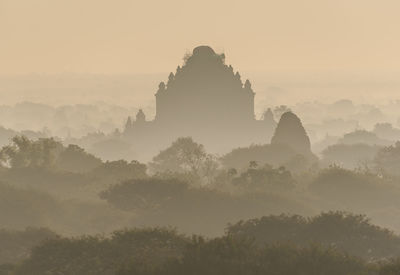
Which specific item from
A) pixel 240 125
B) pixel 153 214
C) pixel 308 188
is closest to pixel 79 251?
pixel 153 214

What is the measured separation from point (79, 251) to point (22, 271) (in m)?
3.13

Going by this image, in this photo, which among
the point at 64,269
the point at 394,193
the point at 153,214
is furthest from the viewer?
the point at 394,193

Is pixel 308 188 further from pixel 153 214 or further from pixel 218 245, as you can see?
pixel 218 245

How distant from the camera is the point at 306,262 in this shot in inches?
1519

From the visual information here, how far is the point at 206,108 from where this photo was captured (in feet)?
570

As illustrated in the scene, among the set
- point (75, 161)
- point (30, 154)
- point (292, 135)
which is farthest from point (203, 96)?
point (30, 154)

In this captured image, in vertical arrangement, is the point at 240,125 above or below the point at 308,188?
above

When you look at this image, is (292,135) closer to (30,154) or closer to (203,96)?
(30,154)

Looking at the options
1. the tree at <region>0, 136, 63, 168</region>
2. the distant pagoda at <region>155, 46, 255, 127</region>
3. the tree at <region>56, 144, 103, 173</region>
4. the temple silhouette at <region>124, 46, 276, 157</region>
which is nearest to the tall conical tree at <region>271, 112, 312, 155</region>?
the tree at <region>56, 144, 103, 173</region>

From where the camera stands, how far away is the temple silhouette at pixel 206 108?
6786 inches

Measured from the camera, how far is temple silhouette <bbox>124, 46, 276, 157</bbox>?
172375 millimetres

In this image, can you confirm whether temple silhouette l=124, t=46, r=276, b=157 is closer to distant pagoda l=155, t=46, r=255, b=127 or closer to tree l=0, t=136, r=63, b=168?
distant pagoda l=155, t=46, r=255, b=127

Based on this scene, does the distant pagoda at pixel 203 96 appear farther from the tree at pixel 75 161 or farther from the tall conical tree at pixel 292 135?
the tree at pixel 75 161

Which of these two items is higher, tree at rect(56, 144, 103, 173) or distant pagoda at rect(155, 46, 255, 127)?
distant pagoda at rect(155, 46, 255, 127)
